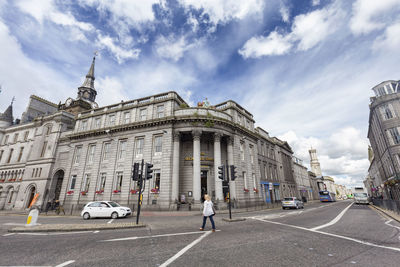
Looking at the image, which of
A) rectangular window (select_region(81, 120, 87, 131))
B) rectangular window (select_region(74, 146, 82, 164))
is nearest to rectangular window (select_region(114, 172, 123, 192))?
rectangular window (select_region(74, 146, 82, 164))

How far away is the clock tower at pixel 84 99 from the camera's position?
38312 millimetres

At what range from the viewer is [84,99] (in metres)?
41.0

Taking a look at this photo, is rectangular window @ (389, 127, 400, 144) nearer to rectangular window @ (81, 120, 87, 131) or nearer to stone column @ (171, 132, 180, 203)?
stone column @ (171, 132, 180, 203)

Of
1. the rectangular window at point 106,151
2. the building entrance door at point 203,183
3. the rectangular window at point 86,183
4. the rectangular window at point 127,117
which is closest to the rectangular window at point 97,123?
the rectangular window at point 106,151

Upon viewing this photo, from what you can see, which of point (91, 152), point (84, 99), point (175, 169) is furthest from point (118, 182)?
point (84, 99)

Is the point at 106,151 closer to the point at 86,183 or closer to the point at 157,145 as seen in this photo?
the point at 86,183

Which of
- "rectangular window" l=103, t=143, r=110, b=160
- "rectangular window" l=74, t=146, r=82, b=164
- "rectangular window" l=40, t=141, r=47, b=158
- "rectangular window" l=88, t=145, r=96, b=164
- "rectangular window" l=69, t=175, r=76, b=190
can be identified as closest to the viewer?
"rectangular window" l=103, t=143, r=110, b=160

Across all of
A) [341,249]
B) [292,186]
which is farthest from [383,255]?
[292,186]

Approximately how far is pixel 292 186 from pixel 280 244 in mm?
43011

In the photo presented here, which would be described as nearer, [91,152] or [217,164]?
[217,164]

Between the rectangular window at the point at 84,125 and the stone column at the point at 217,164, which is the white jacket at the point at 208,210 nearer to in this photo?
the stone column at the point at 217,164

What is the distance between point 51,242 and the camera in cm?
639

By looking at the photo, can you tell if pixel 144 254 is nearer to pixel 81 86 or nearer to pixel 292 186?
pixel 292 186

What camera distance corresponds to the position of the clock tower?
3831 cm
